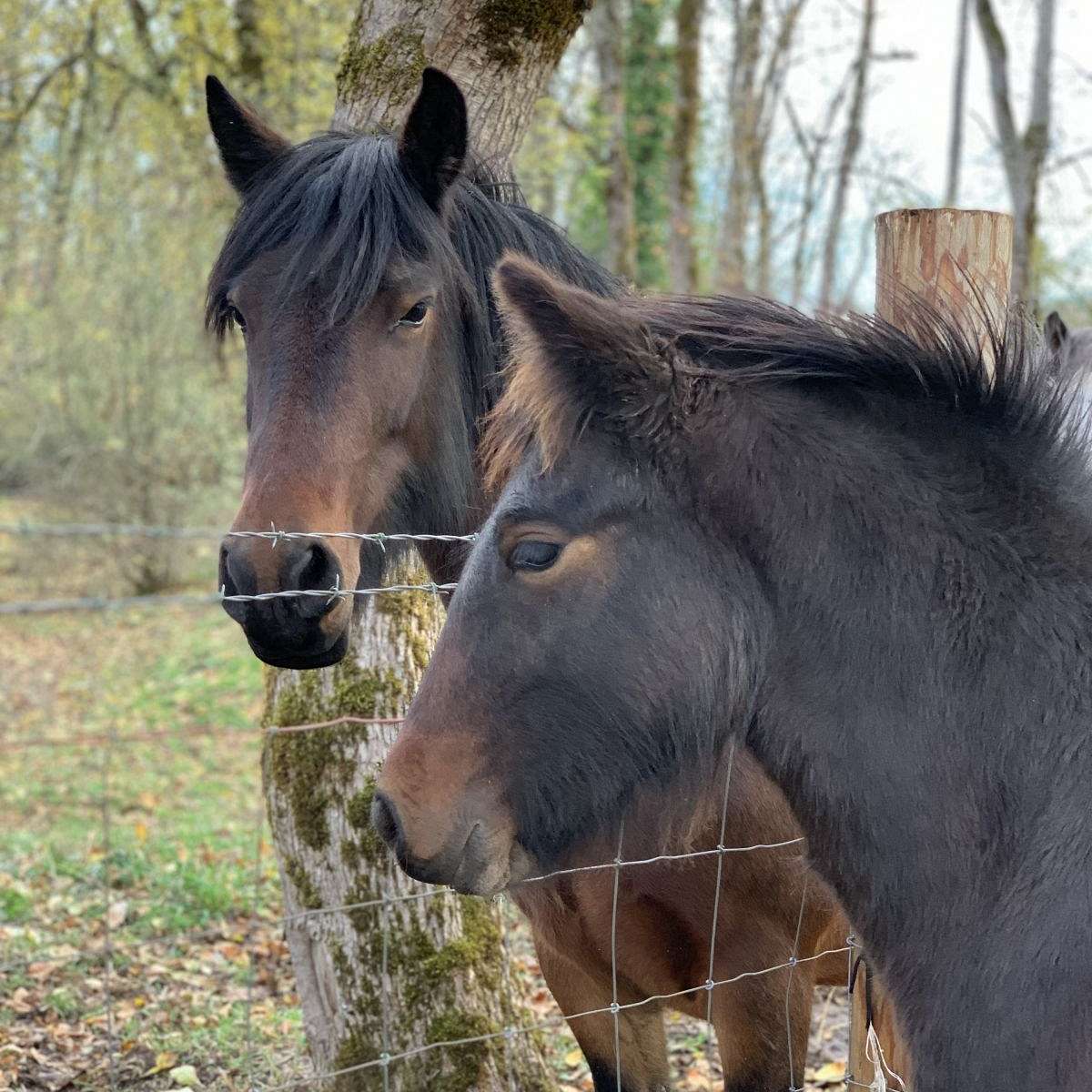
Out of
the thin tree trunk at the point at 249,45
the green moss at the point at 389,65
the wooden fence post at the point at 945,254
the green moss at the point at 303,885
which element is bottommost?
the green moss at the point at 303,885

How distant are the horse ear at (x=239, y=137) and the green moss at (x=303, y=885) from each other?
81.7 inches

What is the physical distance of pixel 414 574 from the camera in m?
3.55

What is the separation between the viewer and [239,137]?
324 centimetres

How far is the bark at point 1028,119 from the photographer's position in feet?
43.9

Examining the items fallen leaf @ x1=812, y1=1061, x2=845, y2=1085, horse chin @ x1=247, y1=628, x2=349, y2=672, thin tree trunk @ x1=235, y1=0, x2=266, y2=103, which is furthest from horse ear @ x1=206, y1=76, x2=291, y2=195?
thin tree trunk @ x1=235, y1=0, x2=266, y2=103

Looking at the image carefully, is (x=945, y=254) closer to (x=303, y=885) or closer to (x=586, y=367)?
(x=586, y=367)

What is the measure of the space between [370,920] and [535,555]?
6.51ft

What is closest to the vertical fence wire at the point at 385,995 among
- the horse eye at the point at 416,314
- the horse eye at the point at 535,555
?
the horse eye at the point at 416,314

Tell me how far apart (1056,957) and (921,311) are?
1114 millimetres

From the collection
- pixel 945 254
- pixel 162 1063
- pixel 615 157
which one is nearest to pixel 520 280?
pixel 945 254

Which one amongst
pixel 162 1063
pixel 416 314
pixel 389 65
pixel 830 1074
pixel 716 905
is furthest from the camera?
pixel 830 1074

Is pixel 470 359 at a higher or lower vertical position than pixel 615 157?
lower

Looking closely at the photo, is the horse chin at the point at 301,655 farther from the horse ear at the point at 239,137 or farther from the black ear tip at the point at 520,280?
the horse ear at the point at 239,137

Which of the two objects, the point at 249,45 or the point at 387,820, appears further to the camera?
the point at 249,45
